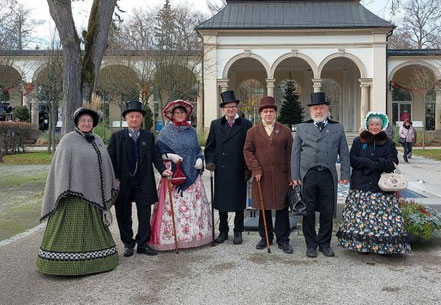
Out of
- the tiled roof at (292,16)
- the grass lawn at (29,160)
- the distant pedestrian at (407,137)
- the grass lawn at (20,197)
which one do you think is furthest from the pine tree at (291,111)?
the grass lawn at (20,197)

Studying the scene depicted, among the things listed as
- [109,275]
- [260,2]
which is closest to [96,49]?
[109,275]

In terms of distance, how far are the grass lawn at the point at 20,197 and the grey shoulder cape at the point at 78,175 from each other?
2.42 metres

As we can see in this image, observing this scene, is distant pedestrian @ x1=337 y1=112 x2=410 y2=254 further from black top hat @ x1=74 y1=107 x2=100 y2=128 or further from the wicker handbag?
black top hat @ x1=74 y1=107 x2=100 y2=128

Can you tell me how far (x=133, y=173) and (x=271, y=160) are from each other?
1.60 metres

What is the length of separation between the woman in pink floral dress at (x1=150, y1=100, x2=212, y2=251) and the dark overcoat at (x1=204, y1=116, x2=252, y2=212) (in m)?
0.20

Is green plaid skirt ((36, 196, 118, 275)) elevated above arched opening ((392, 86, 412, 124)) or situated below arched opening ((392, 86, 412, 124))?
below

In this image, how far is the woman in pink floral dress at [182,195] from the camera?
5785 millimetres

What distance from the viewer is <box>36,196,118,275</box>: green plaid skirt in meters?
4.79

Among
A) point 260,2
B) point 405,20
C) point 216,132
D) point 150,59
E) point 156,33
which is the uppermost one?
point 405,20

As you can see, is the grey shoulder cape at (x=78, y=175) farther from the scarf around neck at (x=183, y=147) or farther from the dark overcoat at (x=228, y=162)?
the dark overcoat at (x=228, y=162)

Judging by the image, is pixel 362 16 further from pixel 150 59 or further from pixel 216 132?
pixel 216 132

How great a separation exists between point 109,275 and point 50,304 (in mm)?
841

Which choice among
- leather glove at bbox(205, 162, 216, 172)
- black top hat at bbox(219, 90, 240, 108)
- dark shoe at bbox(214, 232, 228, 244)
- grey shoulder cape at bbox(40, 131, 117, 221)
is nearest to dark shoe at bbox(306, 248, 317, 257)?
dark shoe at bbox(214, 232, 228, 244)

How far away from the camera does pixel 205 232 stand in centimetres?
598
